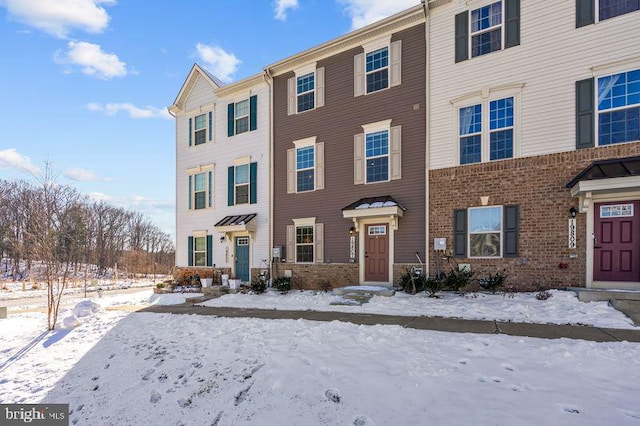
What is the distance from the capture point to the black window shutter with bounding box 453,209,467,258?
10.1m

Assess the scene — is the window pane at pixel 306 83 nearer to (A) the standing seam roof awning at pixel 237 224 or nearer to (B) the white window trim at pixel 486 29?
(A) the standing seam roof awning at pixel 237 224

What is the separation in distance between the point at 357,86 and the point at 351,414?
35.9ft

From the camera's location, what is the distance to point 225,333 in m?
6.74

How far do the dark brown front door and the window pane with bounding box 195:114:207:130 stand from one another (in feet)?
33.0

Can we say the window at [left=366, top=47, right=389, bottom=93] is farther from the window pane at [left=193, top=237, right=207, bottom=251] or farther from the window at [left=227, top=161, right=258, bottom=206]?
the window pane at [left=193, top=237, right=207, bottom=251]

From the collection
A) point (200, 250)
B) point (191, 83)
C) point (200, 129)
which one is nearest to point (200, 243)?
point (200, 250)

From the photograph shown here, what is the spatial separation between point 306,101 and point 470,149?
21.4 ft

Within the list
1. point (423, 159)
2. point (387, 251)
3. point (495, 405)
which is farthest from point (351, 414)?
point (423, 159)

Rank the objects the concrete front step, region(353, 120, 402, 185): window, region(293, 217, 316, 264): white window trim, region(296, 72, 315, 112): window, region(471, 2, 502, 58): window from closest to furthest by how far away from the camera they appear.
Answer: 1. the concrete front step
2. region(471, 2, 502, 58): window
3. region(353, 120, 402, 185): window
4. region(293, 217, 316, 264): white window trim
5. region(296, 72, 315, 112): window

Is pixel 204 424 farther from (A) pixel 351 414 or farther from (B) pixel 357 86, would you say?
(B) pixel 357 86

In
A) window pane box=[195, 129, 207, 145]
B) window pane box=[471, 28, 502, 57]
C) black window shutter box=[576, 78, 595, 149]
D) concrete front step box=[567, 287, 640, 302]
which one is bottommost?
concrete front step box=[567, 287, 640, 302]

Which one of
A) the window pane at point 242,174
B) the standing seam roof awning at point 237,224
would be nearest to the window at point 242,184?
the window pane at point 242,174

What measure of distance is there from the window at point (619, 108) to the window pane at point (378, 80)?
5.85 meters

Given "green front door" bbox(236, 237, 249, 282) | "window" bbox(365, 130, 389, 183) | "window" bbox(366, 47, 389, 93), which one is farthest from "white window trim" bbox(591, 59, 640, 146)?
"green front door" bbox(236, 237, 249, 282)
